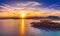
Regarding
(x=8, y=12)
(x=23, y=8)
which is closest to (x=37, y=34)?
(x=23, y=8)

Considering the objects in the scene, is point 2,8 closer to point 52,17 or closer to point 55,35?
point 52,17

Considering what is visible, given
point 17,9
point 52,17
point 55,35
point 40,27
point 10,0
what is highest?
point 10,0

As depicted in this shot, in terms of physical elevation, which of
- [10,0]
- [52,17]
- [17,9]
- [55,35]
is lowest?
[55,35]

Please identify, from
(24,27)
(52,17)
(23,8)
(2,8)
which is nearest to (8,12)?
(2,8)

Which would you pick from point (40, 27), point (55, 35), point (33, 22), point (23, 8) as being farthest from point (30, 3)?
point (55, 35)

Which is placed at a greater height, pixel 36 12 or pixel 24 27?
pixel 36 12

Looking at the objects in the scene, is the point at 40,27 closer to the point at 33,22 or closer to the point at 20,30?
the point at 33,22

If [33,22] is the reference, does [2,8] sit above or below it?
above
